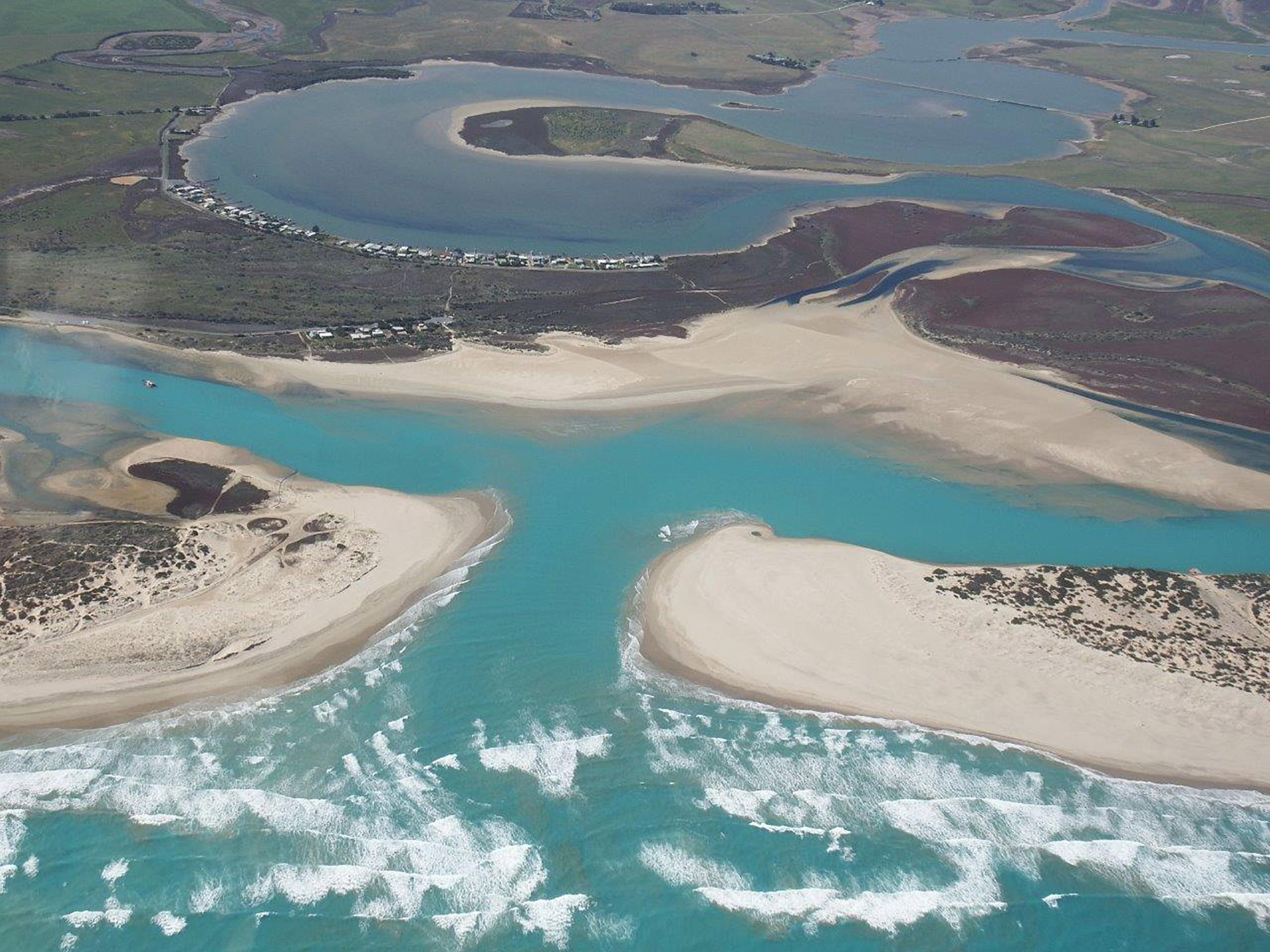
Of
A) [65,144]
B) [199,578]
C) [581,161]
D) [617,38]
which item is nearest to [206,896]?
[199,578]

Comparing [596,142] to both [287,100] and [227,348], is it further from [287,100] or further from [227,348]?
[227,348]

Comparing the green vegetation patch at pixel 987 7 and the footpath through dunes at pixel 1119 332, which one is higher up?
the green vegetation patch at pixel 987 7

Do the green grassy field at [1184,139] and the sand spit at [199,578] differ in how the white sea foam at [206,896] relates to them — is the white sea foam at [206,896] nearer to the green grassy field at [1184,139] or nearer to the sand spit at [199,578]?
the sand spit at [199,578]

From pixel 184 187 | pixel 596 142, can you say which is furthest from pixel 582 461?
pixel 596 142

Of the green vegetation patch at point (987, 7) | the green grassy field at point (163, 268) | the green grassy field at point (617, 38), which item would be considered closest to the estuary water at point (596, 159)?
the green grassy field at point (163, 268)

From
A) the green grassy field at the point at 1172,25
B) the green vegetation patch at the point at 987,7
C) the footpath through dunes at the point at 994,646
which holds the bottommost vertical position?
the footpath through dunes at the point at 994,646

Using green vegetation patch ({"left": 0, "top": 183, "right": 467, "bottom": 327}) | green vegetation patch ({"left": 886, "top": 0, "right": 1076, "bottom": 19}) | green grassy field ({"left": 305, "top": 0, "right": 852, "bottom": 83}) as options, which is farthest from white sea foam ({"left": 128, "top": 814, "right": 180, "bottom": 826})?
green vegetation patch ({"left": 886, "top": 0, "right": 1076, "bottom": 19})
